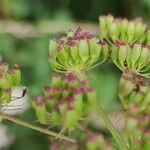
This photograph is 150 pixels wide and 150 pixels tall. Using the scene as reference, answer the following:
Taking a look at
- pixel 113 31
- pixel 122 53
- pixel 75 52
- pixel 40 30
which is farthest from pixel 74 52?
pixel 40 30

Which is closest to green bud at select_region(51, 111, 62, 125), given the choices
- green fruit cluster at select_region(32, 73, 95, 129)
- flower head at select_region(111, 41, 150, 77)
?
green fruit cluster at select_region(32, 73, 95, 129)

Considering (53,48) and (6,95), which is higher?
(53,48)

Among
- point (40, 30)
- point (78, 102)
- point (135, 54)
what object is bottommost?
point (40, 30)

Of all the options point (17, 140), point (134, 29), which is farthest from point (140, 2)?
point (134, 29)

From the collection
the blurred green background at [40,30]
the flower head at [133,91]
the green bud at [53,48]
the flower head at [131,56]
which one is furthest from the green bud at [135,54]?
the blurred green background at [40,30]

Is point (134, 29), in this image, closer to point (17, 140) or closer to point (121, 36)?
point (121, 36)

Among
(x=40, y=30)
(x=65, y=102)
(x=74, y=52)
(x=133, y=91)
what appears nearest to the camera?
(x=65, y=102)

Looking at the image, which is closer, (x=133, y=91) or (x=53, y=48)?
(x=133, y=91)

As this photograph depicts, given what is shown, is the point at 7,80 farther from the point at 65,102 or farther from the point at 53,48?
the point at 65,102

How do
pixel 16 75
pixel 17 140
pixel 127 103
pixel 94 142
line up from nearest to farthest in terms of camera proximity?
pixel 94 142, pixel 127 103, pixel 16 75, pixel 17 140
